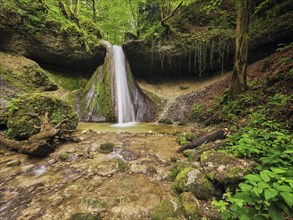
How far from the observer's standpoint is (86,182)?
8.68 ft

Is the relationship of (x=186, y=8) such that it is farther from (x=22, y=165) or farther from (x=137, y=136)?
(x=22, y=165)

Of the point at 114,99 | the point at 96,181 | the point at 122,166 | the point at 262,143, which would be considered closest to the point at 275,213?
the point at 262,143

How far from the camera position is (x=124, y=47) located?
11.4 meters

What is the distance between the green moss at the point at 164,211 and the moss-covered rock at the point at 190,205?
0.13 meters

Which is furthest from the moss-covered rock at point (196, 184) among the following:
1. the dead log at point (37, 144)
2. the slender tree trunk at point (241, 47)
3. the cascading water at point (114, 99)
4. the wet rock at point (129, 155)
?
the cascading water at point (114, 99)

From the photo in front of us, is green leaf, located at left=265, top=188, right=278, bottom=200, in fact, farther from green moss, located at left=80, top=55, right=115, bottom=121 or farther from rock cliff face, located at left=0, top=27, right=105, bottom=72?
rock cliff face, located at left=0, top=27, right=105, bottom=72

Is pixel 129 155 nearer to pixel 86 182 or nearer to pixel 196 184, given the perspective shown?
pixel 86 182

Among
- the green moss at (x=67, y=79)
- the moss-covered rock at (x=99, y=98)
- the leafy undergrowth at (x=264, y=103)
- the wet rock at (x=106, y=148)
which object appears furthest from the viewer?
the green moss at (x=67, y=79)

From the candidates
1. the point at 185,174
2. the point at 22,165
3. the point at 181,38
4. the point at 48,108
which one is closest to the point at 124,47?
the point at 181,38

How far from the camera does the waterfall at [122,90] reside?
9.17m

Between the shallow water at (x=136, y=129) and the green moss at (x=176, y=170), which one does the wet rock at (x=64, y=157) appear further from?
the shallow water at (x=136, y=129)

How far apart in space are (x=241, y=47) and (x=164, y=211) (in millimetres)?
5497

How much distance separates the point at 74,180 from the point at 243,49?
232 inches

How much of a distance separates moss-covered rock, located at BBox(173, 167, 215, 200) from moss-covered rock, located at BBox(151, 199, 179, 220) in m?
0.29
